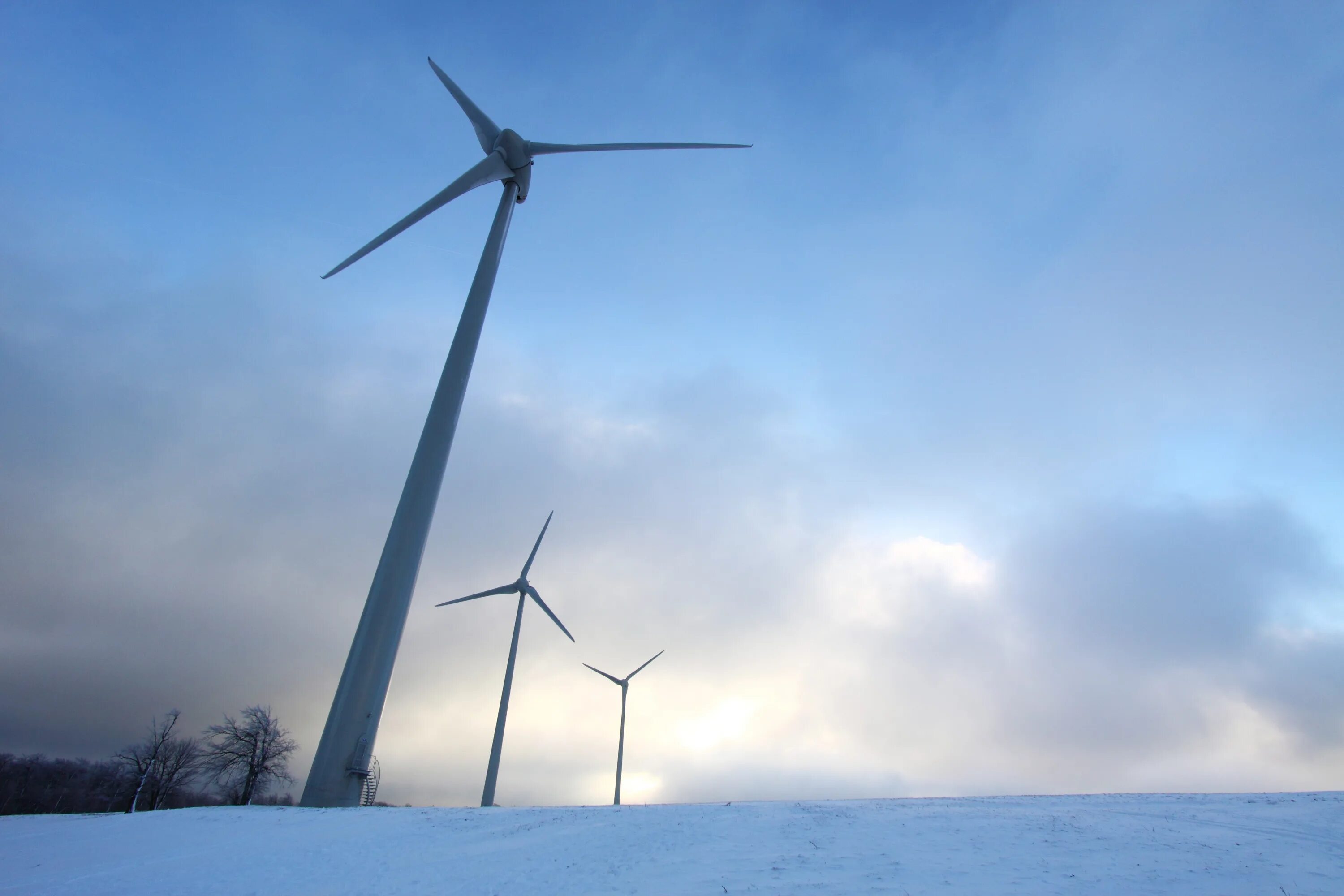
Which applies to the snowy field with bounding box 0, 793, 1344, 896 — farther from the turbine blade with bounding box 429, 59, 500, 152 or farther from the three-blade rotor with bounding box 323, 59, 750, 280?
the turbine blade with bounding box 429, 59, 500, 152

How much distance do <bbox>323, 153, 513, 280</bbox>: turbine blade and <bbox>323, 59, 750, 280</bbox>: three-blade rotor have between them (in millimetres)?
23

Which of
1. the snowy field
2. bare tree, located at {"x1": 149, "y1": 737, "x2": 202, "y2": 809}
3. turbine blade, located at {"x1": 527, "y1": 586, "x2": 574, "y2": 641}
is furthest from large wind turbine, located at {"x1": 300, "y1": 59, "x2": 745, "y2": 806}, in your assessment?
bare tree, located at {"x1": 149, "y1": 737, "x2": 202, "y2": 809}

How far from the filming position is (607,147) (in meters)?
38.0

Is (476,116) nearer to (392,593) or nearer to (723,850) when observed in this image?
(392,593)

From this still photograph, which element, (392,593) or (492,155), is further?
(492,155)

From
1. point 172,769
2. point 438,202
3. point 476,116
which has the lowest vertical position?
point 172,769

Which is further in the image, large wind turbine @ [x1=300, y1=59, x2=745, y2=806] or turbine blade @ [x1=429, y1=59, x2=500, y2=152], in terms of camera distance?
turbine blade @ [x1=429, y1=59, x2=500, y2=152]

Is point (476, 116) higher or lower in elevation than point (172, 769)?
higher

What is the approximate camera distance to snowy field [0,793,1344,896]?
42.8 ft

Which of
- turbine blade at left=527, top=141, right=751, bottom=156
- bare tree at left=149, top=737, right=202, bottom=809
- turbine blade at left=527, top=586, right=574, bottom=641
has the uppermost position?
turbine blade at left=527, top=141, right=751, bottom=156

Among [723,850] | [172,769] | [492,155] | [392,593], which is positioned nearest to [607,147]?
[492,155]

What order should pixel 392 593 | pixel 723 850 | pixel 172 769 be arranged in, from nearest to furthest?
pixel 723 850 < pixel 392 593 < pixel 172 769

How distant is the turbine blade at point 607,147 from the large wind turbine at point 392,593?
332 inches

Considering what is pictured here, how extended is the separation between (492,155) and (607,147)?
20.7 ft
